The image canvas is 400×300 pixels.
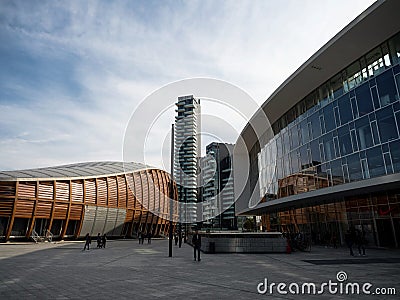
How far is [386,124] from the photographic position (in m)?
19.0

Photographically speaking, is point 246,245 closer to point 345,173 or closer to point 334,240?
point 345,173

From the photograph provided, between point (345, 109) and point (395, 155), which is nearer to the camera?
point (395, 155)

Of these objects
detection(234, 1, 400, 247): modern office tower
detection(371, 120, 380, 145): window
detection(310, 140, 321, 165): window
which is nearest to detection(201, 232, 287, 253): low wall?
detection(234, 1, 400, 247): modern office tower

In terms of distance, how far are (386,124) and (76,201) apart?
40.3m

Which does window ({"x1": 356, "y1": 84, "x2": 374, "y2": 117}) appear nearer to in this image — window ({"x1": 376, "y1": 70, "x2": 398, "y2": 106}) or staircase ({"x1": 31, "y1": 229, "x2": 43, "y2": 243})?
window ({"x1": 376, "y1": 70, "x2": 398, "y2": 106})

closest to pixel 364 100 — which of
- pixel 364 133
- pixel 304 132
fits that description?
pixel 364 133

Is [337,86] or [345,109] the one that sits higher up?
[337,86]

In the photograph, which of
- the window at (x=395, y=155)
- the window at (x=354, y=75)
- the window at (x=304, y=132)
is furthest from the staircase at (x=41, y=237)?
the window at (x=395, y=155)

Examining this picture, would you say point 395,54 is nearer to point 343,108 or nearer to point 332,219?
point 343,108

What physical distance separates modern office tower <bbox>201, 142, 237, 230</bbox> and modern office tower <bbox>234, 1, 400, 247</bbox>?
84.8m

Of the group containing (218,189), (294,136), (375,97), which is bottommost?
(375,97)

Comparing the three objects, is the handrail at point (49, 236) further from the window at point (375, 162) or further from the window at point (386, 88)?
the window at point (386, 88)

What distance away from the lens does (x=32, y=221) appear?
128ft

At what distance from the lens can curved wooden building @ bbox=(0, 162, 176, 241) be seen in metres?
37.7
